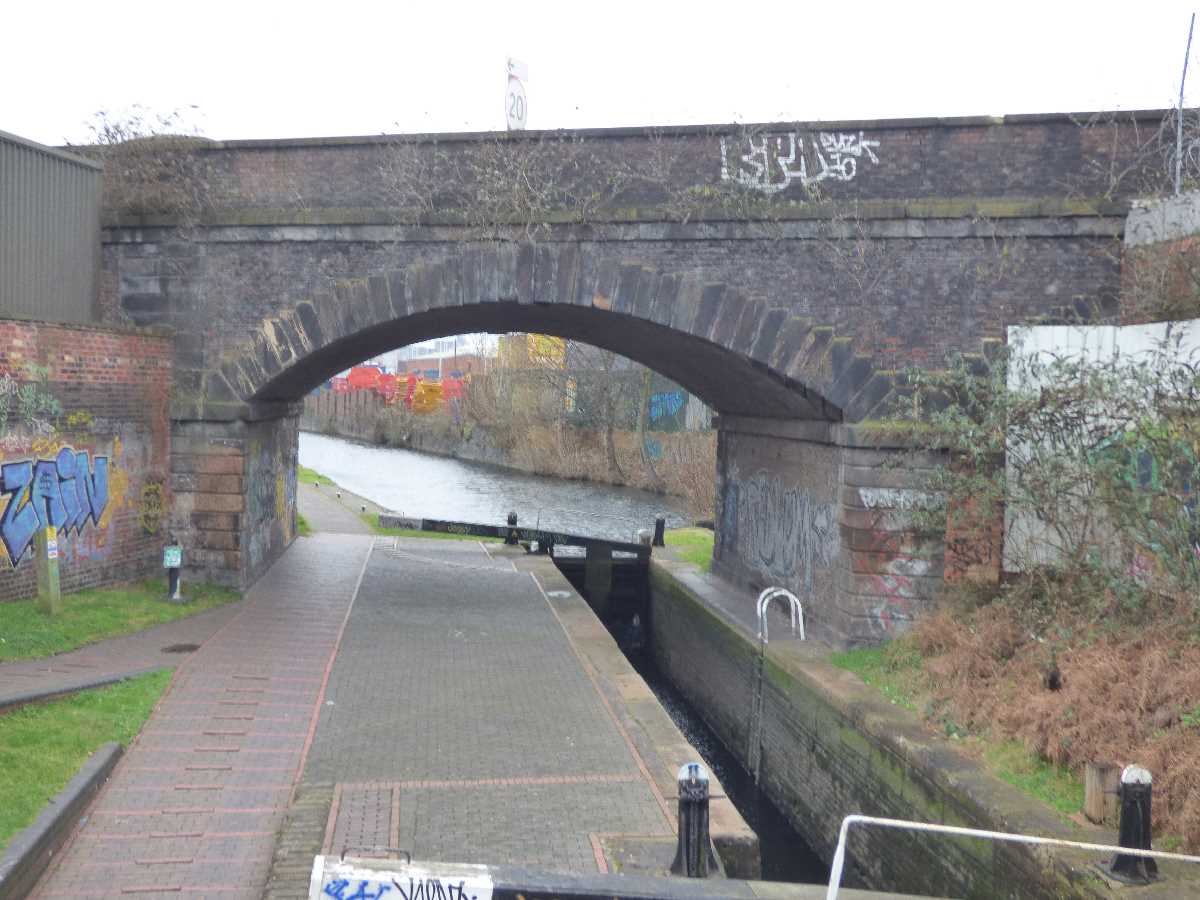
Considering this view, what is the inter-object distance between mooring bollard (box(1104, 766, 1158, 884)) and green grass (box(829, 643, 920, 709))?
132 inches

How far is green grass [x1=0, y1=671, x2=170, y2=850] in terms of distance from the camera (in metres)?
6.18

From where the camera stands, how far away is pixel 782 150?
11289mm

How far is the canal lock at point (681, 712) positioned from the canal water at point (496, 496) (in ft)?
14.5

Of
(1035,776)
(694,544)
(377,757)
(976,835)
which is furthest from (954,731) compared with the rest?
(694,544)

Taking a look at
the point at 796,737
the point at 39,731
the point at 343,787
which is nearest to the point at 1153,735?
the point at 796,737

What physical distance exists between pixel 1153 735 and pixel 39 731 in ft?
24.9

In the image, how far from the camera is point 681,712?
14.2 m

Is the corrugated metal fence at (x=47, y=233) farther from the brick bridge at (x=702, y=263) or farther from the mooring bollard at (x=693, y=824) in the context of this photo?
the mooring bollard at (x=693, y=824)

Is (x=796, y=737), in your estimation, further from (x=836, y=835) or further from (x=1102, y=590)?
(x=1102, y=590)

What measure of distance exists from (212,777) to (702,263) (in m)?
7.05

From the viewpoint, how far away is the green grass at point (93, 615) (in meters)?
9.75

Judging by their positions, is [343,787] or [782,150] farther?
[782,150]

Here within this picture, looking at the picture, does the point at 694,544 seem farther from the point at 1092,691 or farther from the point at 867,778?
the point at 1092,691

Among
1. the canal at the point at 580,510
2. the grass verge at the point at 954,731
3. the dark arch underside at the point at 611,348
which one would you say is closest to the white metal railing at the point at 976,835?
the grass verge at the point at 954,731
